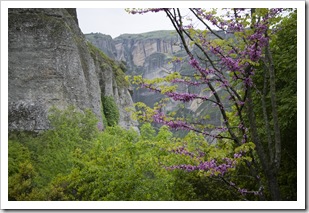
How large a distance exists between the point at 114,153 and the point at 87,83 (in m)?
10.2

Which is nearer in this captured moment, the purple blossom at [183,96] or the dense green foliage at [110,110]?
the purple blossom at [183,96]

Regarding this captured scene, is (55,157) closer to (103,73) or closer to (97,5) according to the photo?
(97,5)

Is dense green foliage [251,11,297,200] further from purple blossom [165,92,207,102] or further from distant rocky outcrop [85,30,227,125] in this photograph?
distant rocky outcrop [85,30,227,125]

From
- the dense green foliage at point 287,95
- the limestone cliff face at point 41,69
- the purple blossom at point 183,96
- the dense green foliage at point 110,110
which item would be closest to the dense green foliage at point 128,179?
the purple blossom at point 183,96

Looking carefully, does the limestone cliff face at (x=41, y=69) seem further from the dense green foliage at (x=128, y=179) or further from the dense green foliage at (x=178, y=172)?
the dense green foliage at (x=178, y=172)

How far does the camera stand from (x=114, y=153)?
768 centimetres

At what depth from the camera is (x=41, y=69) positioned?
13602 mm

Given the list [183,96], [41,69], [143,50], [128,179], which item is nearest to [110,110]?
[41,69]

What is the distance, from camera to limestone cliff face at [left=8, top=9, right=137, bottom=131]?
12469mm

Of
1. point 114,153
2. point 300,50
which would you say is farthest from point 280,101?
point 114,153

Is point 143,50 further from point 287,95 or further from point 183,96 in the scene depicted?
point 183,96

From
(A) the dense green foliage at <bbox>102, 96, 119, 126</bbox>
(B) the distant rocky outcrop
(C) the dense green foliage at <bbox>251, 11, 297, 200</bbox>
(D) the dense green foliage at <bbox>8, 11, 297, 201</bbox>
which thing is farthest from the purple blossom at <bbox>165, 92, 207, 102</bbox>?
(B) the distant rocky outcrop

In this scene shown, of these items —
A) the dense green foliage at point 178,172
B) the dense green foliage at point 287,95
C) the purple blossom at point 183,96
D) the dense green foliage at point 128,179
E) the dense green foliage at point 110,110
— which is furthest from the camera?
the dense green foliage at point 110,110

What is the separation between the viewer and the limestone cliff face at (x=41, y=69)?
40.9ft
